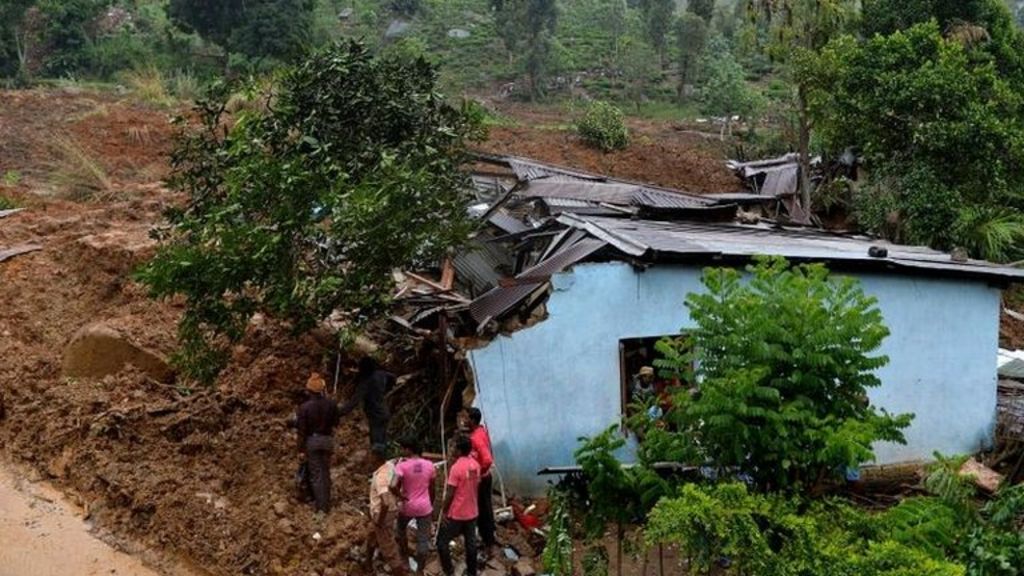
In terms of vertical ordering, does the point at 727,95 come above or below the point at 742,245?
above

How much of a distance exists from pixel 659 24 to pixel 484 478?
3835cm

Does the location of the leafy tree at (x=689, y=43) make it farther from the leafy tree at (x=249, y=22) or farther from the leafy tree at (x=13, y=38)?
the leafy tree at (x=13, y=38)

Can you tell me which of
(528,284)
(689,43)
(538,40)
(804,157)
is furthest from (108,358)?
(689,43)

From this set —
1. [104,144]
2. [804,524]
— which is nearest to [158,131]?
[104,144]

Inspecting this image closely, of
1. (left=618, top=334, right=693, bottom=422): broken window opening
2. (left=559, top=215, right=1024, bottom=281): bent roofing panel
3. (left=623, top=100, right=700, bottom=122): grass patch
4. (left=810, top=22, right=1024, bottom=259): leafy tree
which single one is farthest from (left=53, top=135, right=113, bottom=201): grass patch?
(left=623, top=100, right=700, bottom=122): grass patch

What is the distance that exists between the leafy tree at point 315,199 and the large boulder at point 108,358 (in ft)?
6.04

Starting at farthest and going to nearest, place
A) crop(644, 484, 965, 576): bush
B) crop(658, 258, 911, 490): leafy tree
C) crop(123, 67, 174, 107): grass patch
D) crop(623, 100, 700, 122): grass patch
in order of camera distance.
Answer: crop(623, 100, 700, 122): grass patch → crop(123, 67, 174, 107): grass patch → crop(658, 258, 911, 490): leafy tree → crop(644, 484, 965, 576): bush

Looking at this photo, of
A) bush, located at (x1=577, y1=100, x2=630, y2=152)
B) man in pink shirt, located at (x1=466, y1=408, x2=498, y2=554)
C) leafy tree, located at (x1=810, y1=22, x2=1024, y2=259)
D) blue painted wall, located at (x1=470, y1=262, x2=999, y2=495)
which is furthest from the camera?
bush, located at (x1=577, y1=100, x2=630, y2=152)

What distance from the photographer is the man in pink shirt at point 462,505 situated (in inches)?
328

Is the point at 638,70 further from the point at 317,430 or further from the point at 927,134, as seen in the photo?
the point at 317,430

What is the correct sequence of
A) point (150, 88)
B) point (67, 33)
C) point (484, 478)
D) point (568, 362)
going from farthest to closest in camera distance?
point (67, 33), point (150, 88), point (568, 362), point (484, 478)

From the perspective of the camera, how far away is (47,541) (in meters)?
9.81

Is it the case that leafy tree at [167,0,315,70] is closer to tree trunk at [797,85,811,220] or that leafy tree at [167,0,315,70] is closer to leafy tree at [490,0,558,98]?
leafy tree at [490,0,558,98]

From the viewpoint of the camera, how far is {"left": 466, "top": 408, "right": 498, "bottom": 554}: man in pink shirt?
28.7 feet
